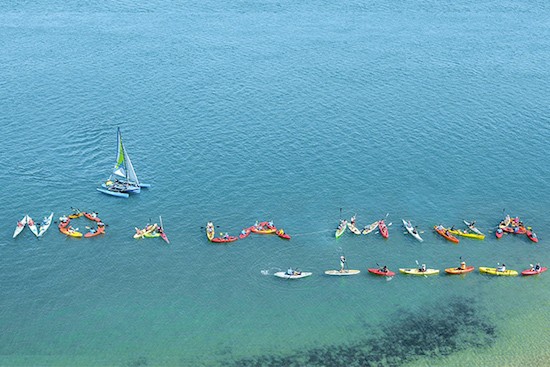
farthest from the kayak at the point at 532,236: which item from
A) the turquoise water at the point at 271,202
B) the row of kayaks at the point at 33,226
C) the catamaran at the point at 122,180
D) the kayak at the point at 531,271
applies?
the row of kayaks at the point at 33,226

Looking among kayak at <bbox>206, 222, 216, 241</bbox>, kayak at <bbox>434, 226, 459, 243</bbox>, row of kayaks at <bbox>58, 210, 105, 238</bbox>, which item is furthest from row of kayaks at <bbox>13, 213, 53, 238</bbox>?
kayak at <bbox>434, 226, 459, 243</bbox>

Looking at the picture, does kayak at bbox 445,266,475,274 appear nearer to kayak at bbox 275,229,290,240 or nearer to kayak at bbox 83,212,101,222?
kayak at bbox 275,229,290,240

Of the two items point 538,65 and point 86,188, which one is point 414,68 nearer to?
point 538,65

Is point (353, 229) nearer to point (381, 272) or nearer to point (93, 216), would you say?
point (381, 272)

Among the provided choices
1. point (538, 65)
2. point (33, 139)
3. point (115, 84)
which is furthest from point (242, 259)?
point (538, 65)

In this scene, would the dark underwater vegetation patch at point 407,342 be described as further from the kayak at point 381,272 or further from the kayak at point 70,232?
the kayak at point 70,232

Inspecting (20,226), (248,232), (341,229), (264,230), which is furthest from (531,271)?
(20,226)
